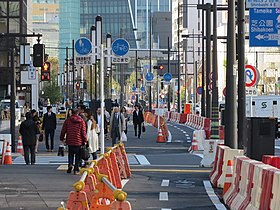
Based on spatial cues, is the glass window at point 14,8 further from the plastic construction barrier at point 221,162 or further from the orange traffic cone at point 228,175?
the orange traffic cone at point 228,175

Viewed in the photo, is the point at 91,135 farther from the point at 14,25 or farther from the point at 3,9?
the point at 14,25

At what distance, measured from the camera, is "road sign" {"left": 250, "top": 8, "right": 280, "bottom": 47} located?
25.0 meters

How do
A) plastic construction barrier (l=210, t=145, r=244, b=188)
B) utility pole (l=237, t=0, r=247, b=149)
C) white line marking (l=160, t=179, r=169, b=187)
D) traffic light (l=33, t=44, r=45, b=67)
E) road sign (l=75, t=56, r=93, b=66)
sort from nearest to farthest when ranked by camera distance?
1. plastic construction barrier (l=210, t=145, r=244, b=188)
2. white line marking (l=160, t=179, r=169, b=187)
3. utility pole (l=237, t=0, r=247, b=149)
4. road sign (l=75, t=56, r=93, b=66)
5. traffic light (l=33, t=44, r=45, b=67)

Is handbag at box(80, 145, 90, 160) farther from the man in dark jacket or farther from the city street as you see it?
the man in dark jacket

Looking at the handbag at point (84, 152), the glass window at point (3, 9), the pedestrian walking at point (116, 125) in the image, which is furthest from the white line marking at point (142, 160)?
the glass window at point (3, 9)

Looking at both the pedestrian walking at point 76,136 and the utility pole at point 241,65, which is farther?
the utility pole at point 241,65

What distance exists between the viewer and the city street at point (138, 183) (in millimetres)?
16456

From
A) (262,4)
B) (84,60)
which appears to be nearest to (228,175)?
(262,4)

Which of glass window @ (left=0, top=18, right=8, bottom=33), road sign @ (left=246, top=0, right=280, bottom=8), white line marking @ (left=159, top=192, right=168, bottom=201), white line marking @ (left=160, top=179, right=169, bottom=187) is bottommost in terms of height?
white line marking @ (left=160, top=179, right=169, bottom=187)

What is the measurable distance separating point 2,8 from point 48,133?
5338 centimetres

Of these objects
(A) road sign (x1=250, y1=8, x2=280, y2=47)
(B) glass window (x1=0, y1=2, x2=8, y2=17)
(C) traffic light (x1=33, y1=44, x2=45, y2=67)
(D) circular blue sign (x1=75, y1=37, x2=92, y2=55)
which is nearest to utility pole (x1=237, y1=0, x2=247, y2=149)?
(A) road sign (x1=250, y1=8, x2=280, y2=47)

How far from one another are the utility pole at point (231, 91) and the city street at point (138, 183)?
1245mm

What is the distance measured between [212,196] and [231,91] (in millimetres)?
6221

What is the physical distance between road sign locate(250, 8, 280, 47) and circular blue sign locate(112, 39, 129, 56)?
4053mm
